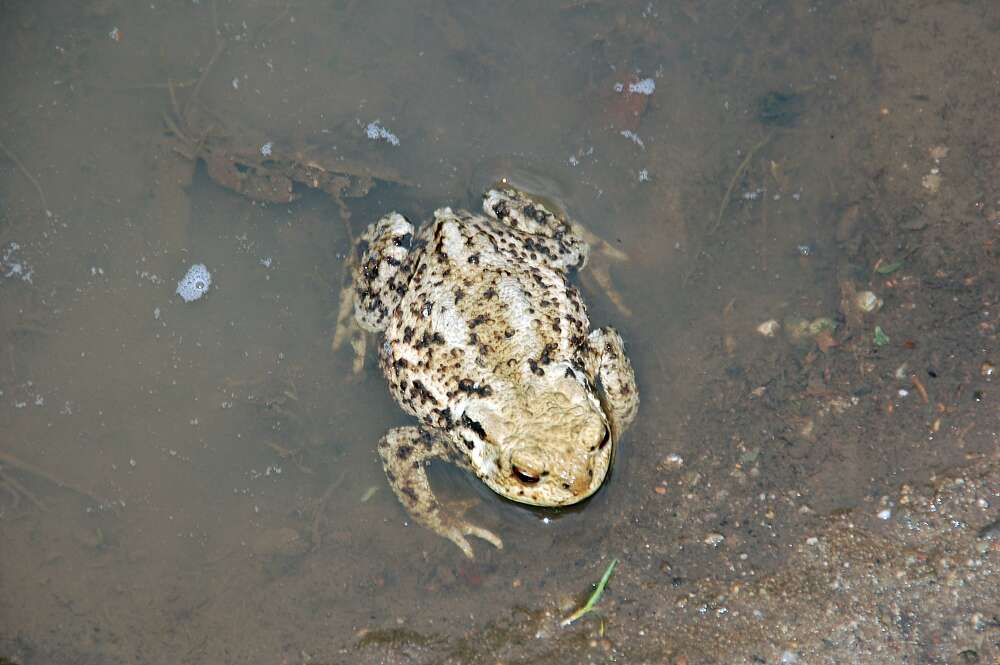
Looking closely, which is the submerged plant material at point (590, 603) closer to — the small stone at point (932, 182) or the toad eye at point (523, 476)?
the toad eye at point (523, 476)

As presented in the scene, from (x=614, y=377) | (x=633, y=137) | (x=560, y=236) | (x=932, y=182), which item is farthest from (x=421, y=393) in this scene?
(x=932, y=182)

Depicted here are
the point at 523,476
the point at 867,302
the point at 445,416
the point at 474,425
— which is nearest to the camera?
the point at 523,476

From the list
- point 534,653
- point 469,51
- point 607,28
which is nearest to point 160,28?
point 469,51

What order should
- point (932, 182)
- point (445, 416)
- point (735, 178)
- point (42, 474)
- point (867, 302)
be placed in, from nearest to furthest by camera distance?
point (445, 416)
point (867, 302)
point (932, 182)
point (42, 474)
point (735, 178)

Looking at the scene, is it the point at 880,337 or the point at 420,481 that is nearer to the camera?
the point at 420,481

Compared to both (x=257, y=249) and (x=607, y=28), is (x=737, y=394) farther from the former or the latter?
(x=257, y=249)

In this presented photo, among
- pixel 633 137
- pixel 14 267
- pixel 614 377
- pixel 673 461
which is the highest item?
pixel 633 137

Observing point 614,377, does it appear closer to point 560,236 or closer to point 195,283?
point 560,236
